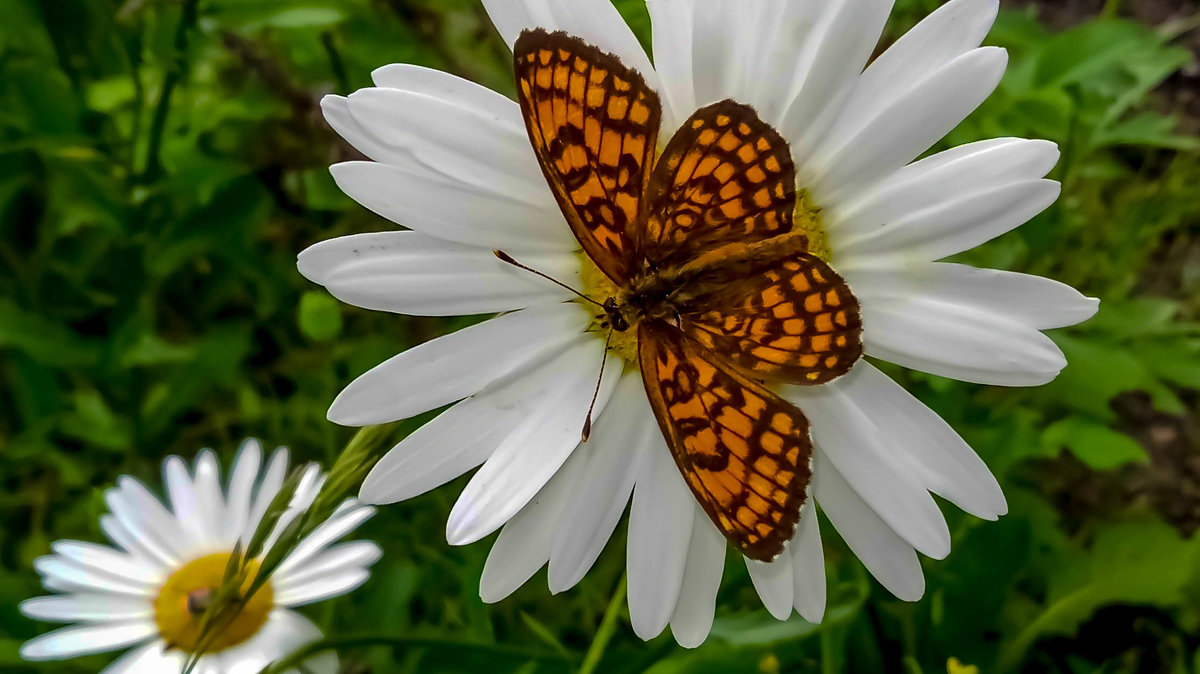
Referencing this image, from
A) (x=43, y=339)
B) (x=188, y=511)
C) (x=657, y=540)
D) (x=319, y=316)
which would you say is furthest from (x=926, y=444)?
(x=43, y=339)

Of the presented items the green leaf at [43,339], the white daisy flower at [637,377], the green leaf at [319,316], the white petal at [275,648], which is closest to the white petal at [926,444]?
the white daisy flower at [637,377]

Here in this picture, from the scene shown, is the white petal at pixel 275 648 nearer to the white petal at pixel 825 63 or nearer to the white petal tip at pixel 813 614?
the white petal tip at pixel 813 614

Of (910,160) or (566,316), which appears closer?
(910,160)

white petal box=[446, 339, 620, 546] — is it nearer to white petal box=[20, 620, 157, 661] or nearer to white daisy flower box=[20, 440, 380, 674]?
white daisy flower box=[20, 440, 380, 674]

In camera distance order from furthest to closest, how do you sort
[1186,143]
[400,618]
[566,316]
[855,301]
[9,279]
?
1. [9,279]
2. [1186,143]
3. [400,618]
4. [566,316]
5. [855,301]

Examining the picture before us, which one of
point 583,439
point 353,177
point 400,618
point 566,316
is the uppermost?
point 353,177

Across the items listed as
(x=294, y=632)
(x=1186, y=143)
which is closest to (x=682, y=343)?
(x=294, y=632)

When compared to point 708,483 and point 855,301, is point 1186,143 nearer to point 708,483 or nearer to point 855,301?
point 855,301
